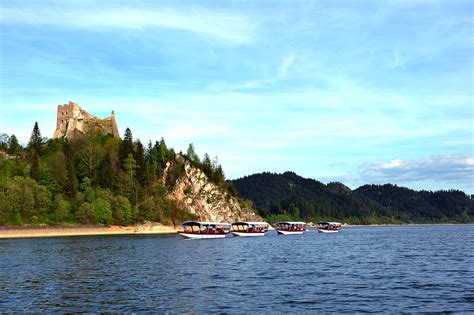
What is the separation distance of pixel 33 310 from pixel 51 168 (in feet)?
521

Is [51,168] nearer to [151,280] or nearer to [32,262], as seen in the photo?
Result: [32,262]

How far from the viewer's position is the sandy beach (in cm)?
13750

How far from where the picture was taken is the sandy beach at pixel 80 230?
451 ft

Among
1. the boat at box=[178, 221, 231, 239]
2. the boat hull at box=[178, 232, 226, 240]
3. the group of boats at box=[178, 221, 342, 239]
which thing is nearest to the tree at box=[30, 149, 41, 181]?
the group of boats at box=[178, 221, 342, 239]

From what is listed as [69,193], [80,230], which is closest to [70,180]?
[69,193]

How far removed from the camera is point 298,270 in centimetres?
5591

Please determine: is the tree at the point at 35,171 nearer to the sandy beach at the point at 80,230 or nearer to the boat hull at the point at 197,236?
the sandy beach at the point at 80,230

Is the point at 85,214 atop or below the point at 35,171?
below

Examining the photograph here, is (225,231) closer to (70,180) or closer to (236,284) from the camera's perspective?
(70,180)

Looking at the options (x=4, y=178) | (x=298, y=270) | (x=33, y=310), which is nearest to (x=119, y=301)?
(x=33, y=310)

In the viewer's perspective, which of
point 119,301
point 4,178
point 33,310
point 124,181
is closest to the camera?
point 33,310

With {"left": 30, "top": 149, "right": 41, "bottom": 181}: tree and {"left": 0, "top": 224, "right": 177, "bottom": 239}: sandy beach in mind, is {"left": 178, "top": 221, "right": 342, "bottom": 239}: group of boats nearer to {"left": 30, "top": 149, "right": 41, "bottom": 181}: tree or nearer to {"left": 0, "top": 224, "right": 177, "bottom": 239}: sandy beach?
{"left": 0, "top": 224, "right": 177, "bottom": 239}: sandy beach

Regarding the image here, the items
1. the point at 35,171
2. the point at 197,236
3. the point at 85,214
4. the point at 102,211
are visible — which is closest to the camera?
the point at 197,236

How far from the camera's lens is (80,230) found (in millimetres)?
153125
